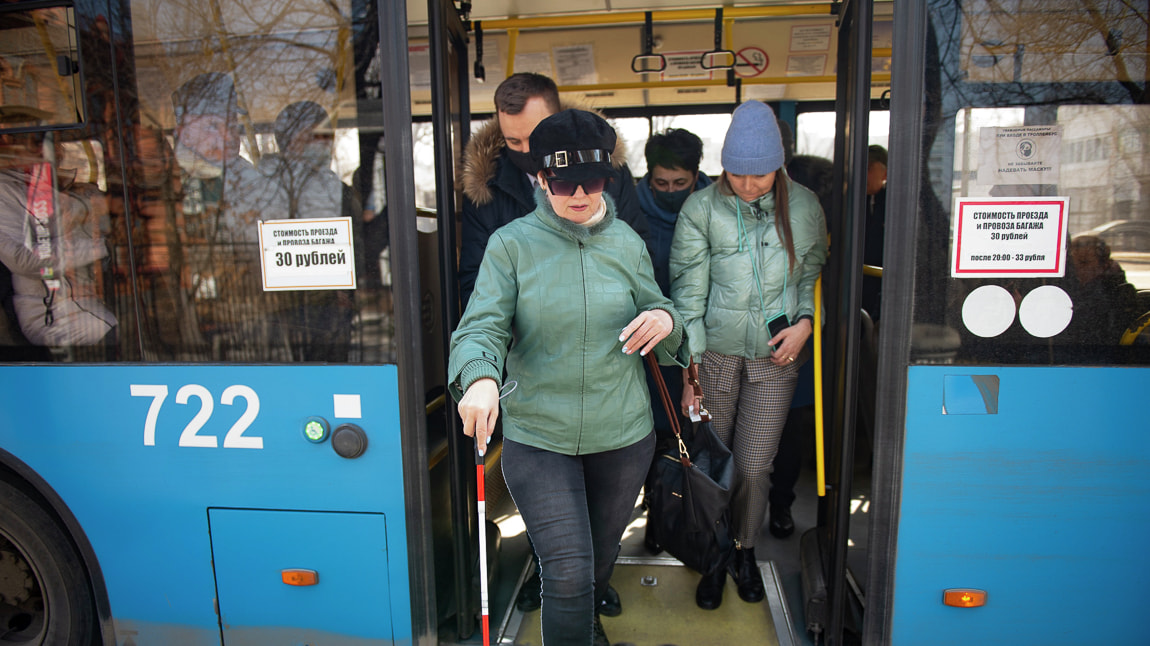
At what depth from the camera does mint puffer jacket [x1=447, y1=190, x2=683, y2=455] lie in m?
1.75

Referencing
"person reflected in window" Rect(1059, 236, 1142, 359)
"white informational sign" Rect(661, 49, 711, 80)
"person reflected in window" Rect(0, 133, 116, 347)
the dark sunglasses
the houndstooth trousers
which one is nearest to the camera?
the dark sunglasses

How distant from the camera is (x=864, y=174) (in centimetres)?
196

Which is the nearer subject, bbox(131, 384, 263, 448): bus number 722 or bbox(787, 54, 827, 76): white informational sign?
bbox(131, 384, 263, 448): bus number 722

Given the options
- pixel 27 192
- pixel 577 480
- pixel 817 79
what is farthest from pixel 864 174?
pixel 27 192

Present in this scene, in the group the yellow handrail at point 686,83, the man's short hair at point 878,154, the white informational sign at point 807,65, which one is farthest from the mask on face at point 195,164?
the white informational sign at point 807,65

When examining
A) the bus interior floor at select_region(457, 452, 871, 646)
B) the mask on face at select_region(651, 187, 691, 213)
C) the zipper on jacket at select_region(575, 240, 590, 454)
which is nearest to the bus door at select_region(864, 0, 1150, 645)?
the bus interior floor at select_region(457, 452, 871, 646)

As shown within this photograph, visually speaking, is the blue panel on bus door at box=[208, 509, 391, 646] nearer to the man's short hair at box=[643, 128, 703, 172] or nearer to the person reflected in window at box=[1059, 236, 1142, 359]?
the man's short hair at box=[643, 128, 703, 172]

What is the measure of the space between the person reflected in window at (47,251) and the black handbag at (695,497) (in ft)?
6.04

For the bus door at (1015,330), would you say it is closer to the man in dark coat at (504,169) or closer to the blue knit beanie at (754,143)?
the blue knit beanie at (754,143)

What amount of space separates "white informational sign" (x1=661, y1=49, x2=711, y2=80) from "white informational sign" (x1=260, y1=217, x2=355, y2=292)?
223cm

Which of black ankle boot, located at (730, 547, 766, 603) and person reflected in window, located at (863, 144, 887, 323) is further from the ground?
person reflected in window, located at (863, 144, 887, 323)

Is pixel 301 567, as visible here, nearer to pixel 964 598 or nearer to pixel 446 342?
pixel 446 342

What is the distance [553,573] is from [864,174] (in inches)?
59.8

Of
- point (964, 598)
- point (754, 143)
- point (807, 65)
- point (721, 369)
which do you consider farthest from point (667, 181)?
point (964, 598)
